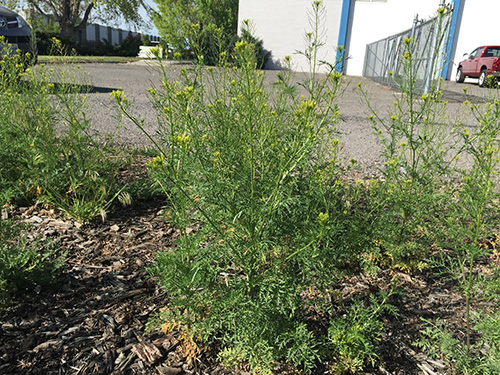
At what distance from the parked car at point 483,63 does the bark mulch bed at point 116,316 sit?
1511 centimetres

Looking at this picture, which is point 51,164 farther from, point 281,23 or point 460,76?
point 281,23

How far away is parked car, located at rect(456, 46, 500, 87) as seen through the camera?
593 inches

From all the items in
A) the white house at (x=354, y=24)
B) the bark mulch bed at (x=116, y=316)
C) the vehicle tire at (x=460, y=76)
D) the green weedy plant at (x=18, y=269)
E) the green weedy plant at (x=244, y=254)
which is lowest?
the bark mulch bed at (x=116, y=316)

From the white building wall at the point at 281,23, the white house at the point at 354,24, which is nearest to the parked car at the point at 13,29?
the white house at the point at 354,24

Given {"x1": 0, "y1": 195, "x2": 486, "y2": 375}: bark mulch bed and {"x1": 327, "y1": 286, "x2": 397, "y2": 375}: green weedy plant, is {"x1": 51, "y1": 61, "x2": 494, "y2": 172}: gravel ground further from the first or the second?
{"x1": 327, "y1": 286, "x2": 397, "y2": 375}: green weedy plant

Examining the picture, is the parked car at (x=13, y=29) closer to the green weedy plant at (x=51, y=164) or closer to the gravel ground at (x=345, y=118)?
the gravel ground at (x=345, y=118)

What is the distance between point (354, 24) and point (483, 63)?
9623mm

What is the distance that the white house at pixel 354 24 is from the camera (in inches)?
734

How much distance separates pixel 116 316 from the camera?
7.33 ft

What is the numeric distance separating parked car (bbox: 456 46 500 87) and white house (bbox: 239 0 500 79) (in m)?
1.85

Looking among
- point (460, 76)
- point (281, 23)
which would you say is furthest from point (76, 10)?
point (460, 76)

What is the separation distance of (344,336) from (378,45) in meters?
19.8

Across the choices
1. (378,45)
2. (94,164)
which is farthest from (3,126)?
(378,45)

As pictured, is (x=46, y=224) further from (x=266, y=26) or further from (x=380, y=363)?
(x=266, y=26)
